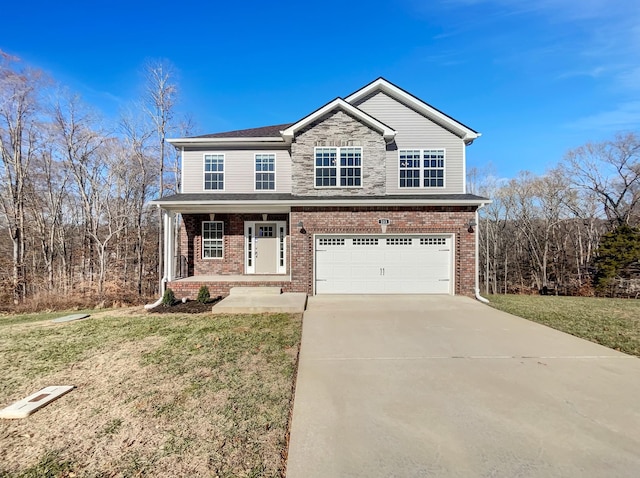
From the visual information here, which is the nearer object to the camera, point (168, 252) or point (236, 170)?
point (168, 252)

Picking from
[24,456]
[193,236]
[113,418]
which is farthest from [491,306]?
[193,236]

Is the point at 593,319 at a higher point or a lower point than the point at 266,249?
lower

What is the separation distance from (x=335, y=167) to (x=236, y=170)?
4.15 meters

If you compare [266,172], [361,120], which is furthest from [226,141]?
[361,120]

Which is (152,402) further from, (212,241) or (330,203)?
(212,241)

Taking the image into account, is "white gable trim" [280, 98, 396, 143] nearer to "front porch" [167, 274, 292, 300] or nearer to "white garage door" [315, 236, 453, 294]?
"white garage door" [315, 236, 453, 294]

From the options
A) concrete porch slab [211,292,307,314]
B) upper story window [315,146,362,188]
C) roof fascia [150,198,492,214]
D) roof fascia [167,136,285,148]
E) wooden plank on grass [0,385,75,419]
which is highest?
roof fascia [167,136,285,148]

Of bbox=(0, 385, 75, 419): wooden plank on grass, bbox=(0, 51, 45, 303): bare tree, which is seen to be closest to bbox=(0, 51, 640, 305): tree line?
bbox=(0, 51, 45, 303): bare tree

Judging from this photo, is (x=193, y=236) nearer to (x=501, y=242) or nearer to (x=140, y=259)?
(x=140, y=259)

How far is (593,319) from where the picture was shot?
7801 millimetres

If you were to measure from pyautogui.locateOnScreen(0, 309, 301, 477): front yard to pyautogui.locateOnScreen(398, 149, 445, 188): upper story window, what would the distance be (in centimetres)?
778

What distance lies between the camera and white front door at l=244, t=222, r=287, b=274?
12.5 m

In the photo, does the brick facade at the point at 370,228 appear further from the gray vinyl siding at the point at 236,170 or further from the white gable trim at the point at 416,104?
the white gable trim at the point at 416,104

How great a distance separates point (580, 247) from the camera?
2562cm
